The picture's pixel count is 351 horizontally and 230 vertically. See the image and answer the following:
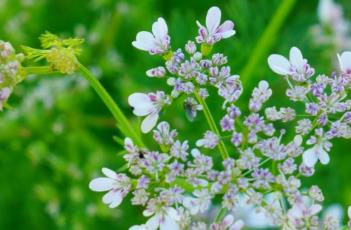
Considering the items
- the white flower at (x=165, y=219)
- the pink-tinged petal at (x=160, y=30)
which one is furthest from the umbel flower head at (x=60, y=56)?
the white flower at (x=165, y=219)

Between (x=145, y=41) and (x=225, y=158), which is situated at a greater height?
(x=145, y=41)

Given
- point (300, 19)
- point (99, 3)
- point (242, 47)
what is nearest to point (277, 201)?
point (242, 47)

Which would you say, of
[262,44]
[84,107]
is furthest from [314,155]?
[84,107]

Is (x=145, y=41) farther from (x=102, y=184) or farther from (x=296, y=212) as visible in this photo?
(x=296, y=212)

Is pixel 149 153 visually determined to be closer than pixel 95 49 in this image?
Yes

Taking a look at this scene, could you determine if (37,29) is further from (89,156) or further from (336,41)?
(336,41)

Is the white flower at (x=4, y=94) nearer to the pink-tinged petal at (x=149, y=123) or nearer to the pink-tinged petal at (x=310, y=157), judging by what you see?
the pink-tinged petal at (x=149, y=123)
